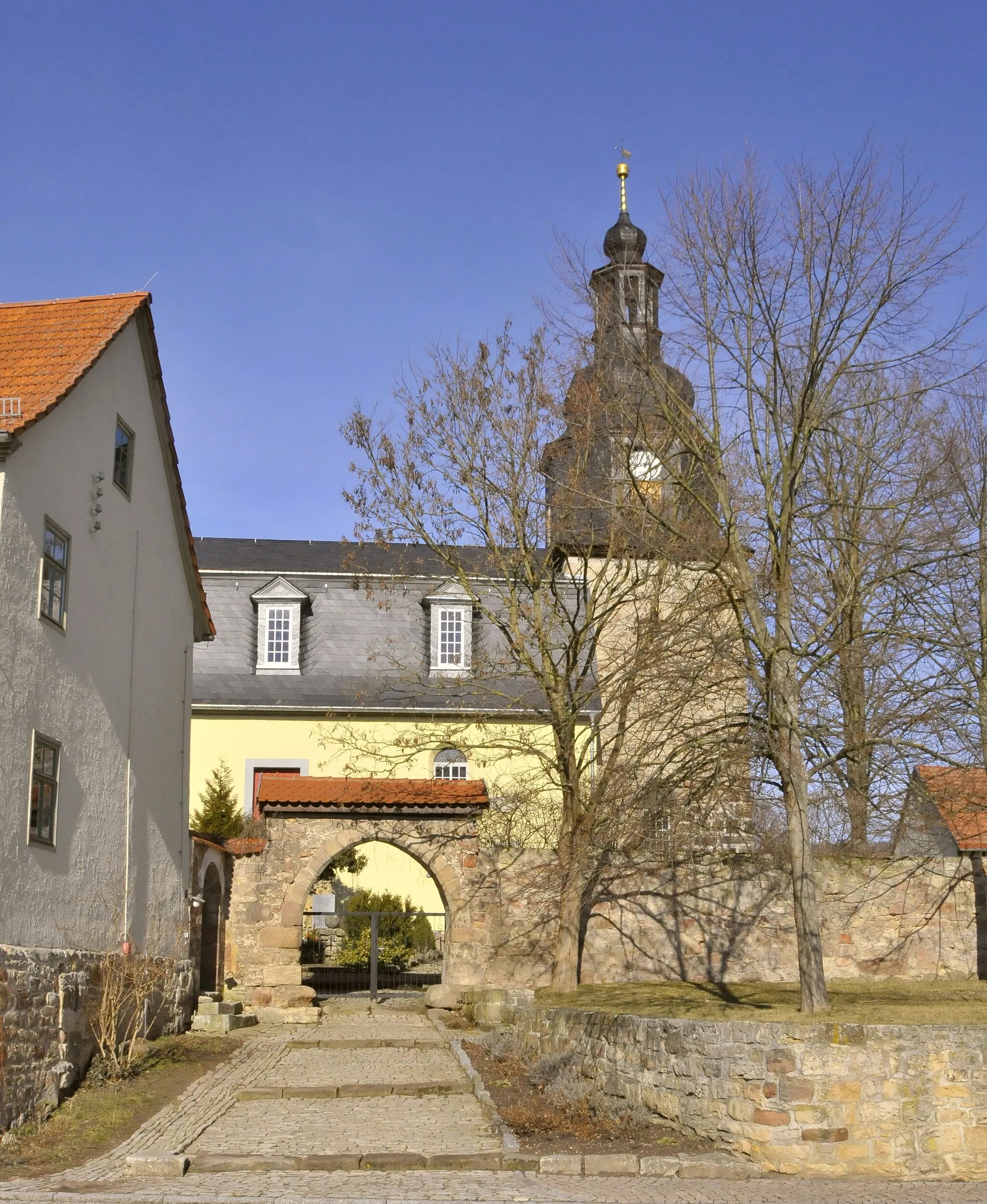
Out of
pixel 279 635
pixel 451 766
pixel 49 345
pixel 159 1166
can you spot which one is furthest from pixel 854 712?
pixel 279 635

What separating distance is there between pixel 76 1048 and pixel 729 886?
877 centimetres

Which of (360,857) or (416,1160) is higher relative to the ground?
(360,857)

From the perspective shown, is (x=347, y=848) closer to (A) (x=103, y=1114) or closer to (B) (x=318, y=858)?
(B) (x=318, y=858)

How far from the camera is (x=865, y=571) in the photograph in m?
13.2

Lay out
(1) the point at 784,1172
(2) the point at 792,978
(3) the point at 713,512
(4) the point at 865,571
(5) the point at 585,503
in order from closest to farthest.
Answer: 1. (1) the point at 784,1172
2. (3) the point at 713,512
3. (4) the point at 865,571
4. (5) the point at 585,503
5. (2) the point at 792,978

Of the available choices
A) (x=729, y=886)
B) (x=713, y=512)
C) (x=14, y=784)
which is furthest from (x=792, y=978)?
(x=14, y=784)

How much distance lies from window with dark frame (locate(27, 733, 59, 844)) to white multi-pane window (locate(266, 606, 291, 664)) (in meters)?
17.3

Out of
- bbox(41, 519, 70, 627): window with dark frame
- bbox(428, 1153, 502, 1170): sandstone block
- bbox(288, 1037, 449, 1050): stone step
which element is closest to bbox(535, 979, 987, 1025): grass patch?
bbox(288, 1037, 449, 1050): stone step

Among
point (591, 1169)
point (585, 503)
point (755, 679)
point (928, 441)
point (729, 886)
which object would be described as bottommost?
point (591, 1169)

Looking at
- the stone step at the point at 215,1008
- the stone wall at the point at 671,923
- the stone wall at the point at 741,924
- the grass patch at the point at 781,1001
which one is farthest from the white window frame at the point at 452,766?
the stone step at the point at 215,1008

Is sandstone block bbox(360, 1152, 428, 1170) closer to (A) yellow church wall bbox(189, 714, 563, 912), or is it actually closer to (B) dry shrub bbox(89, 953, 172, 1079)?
(B) dry shrub bbox(89, 953, 172, 1079)

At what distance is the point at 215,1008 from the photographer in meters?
16.1

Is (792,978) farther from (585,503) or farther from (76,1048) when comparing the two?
(76,1048)

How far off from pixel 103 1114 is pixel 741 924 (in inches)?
357
